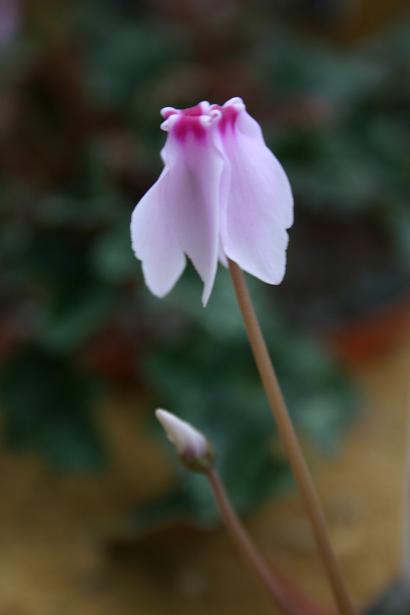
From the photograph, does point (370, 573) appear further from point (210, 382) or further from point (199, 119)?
point (199, 119)

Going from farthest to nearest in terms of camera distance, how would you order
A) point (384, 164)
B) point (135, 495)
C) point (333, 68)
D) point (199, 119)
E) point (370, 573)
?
point (333, 68), point (384, 164), point (135, 495), point (370, 573), point (199, 119)

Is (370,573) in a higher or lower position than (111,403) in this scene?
lower

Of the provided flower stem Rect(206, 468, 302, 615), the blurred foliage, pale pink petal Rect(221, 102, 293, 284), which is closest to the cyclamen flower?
pale pink petal Rect(221, 102, 293, 284)

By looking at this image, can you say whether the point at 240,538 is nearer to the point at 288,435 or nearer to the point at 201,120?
the point at 288,435

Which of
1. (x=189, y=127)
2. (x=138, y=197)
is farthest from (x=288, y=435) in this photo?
(x=138, y=197)

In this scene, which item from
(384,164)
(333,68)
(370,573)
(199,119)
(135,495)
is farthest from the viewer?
(333,68)

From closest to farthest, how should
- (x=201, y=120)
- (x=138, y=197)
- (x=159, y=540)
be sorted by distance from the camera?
1. (x=201, y=120)
2. (x=159, y=540)
3. (x=138, y=197)

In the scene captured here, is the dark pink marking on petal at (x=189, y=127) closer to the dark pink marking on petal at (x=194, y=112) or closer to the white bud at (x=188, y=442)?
the dark pink marking on petal at (x=194, y=112)

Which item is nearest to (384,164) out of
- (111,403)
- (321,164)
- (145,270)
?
(321,164)
